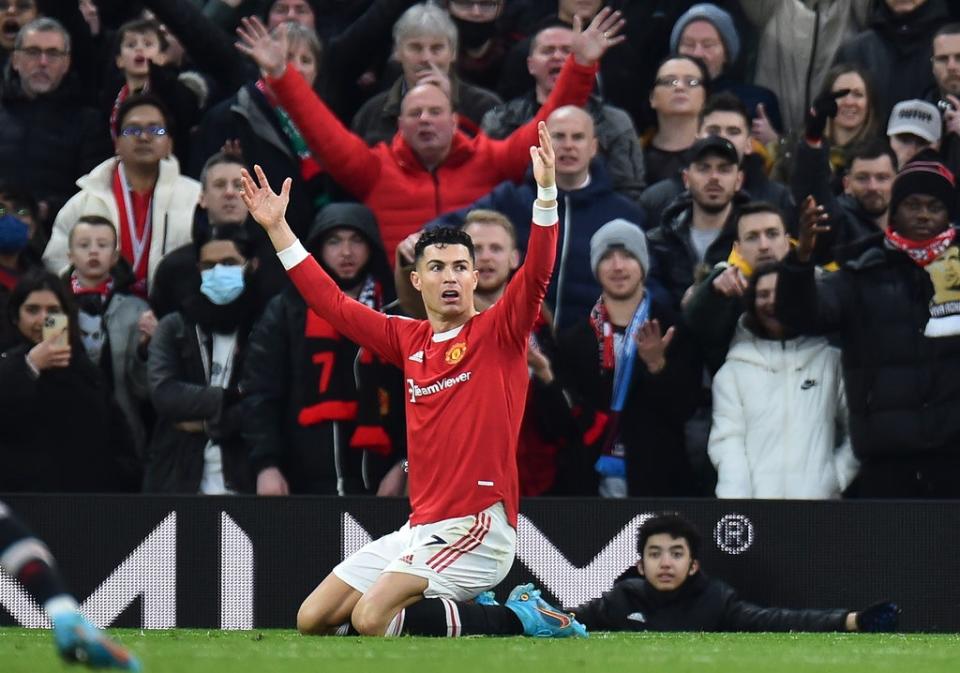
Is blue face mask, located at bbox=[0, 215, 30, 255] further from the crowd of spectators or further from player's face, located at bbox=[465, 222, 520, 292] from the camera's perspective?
player's face, located at bbox=[465, 222, 520, 292]

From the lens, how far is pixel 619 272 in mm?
10352

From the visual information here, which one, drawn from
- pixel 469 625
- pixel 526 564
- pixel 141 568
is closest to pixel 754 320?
pixel 526 564

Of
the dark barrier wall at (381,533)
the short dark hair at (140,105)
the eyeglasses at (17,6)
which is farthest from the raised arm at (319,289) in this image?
the eyeglasses at (17,6)

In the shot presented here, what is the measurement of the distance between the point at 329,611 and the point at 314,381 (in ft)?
7.32

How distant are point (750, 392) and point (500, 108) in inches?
→ 109

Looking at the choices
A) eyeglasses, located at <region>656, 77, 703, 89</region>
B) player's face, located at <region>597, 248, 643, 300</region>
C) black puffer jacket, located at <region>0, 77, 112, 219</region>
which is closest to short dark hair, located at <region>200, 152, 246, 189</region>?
black puffer jacket, located at <region>0, 77, 112, 219</region>

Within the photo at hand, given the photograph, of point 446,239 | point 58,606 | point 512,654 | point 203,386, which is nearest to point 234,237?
point 203,386

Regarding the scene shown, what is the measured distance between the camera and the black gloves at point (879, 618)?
940 cm

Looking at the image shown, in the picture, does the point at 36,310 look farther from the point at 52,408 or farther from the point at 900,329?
the point at 900,329

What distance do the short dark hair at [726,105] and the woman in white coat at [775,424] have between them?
1.42 m

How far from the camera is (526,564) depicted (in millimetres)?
9922

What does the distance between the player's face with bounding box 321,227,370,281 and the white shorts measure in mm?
2536

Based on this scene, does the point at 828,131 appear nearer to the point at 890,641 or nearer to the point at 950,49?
the point at 950,49

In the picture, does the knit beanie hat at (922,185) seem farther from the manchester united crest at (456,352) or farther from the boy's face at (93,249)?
the boy's face at (93,249)
